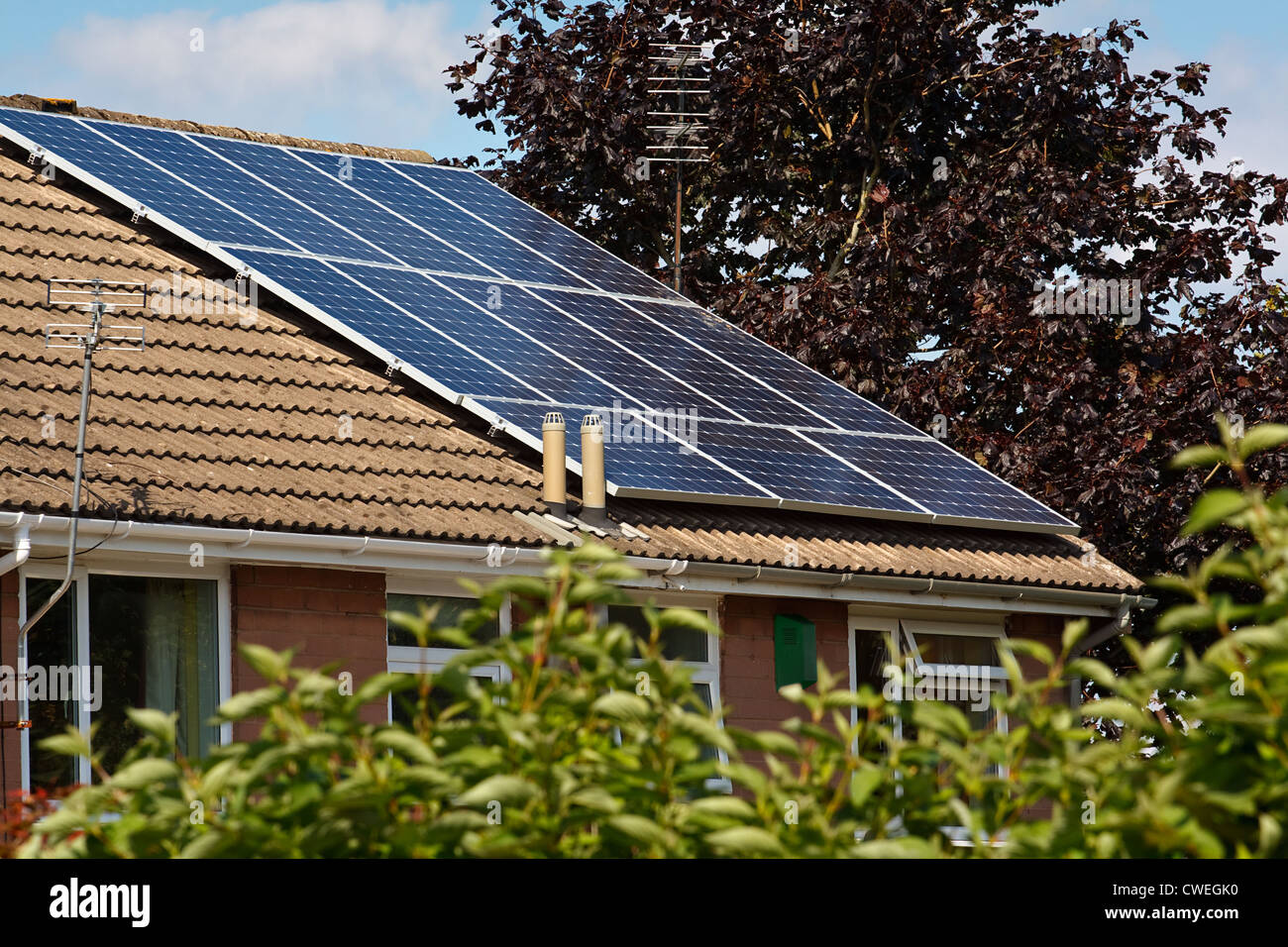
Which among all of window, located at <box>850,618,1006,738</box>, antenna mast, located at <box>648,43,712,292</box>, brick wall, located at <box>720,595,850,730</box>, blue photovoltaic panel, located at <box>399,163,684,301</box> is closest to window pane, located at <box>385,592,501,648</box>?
brick wall, located at <box>720,595,850,730</box>

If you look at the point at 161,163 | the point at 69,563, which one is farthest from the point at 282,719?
the point at 161,163

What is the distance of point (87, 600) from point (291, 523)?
1.29 m

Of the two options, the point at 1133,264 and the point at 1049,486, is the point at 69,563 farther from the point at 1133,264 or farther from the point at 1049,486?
the point at 1133,264

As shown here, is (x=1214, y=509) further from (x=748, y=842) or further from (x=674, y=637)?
(x=674, y=637)

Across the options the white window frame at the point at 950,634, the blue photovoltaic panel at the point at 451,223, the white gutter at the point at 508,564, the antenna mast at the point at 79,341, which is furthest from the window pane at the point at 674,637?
the blue photovoltaic panel at the point at 451,223

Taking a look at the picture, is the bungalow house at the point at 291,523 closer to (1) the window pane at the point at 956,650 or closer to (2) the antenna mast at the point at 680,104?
(1) the window pane at the point at 956,650

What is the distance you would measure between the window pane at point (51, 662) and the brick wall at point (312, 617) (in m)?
1.04

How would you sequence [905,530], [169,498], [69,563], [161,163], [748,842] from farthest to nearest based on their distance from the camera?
[161,163]
[905,530]
[169,498]
[69,563]
[748,842]

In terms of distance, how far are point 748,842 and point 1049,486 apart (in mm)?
17014

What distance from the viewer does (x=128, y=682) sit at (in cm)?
Answer: 1115

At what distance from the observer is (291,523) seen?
11.3 m

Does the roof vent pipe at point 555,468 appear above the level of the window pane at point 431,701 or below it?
above

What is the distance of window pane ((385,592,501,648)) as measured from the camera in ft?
40.6

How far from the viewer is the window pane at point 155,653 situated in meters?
11.1
